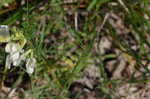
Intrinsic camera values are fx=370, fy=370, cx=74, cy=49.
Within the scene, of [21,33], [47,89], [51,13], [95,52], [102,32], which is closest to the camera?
[21,33]

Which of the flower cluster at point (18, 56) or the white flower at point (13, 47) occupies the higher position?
the white flower at point (13, 47)

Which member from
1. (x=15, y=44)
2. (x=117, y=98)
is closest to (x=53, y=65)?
(x=117, y=98)

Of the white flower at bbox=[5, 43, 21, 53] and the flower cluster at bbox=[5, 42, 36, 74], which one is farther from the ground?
the white flower at bbox=[5, 43, 21, 53]

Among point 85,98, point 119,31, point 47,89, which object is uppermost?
point 119,31

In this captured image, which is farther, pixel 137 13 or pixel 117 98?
pixel 137 13

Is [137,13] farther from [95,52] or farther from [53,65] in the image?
[53,65]

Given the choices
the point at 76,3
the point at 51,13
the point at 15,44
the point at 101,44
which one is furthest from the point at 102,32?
the point at 15,44

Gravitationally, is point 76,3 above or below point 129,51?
above

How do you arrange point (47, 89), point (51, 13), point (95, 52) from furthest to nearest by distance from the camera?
point (95, 52) → point (51, 13) → point (47, 89)

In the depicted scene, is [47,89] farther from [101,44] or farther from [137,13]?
[137,13]
